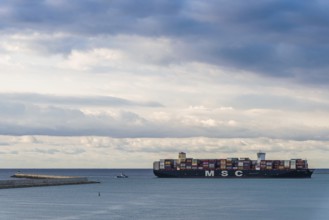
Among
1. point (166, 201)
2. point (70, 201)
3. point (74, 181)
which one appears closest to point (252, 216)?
point (166, 201)

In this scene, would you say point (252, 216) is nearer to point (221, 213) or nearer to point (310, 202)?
point (221, 213)

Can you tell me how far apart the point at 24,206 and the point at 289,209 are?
129ft

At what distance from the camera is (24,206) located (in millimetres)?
99750

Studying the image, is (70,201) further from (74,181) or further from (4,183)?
(74,181)

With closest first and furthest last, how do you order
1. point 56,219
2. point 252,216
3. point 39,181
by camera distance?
1. point 56,219
2. point 252,216
3. point 39,181

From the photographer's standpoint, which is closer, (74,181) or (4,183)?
(4,183)

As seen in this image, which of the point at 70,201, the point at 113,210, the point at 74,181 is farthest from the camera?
the point at 74,181

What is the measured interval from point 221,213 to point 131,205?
18936 millimetres

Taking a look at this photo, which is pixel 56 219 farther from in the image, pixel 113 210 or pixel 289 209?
pixel 289 209

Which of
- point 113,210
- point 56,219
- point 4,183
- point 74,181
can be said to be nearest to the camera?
point 56,219

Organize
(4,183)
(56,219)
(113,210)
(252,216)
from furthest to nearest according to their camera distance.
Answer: (4,183)
(113,210)
(252,216)
(56,219)

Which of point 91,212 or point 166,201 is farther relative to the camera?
point 166,201

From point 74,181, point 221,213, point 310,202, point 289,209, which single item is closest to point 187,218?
point 221,213

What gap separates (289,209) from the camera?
96.8 meters
